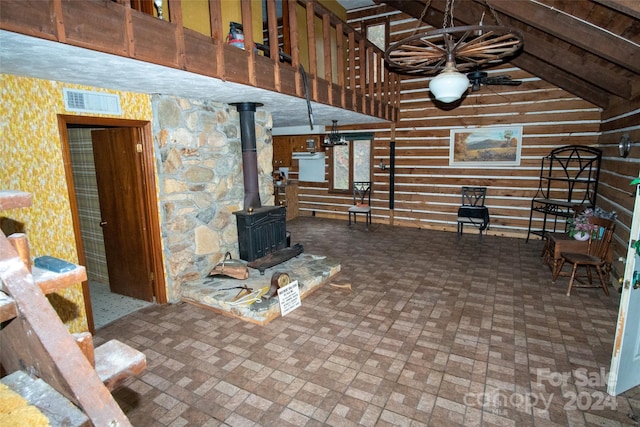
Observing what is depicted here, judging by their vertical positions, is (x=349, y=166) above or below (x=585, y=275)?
above

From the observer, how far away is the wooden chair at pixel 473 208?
6.70m

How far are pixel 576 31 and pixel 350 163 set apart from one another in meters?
5.41

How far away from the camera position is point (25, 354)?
0.78 m

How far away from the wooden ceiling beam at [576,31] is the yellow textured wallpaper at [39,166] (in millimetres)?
4150

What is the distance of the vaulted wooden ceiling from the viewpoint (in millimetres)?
2977

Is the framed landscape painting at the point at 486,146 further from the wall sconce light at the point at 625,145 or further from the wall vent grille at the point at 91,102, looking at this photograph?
the wall vent grille at the point at 91,102

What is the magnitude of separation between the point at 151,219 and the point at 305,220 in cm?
514

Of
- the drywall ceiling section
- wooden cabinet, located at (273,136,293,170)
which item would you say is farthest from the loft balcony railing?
wooden cabinet, located at (273,136,293,170)

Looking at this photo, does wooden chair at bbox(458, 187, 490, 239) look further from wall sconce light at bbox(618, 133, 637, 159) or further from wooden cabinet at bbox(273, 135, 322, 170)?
wooden cabinet at bbox(273, 135, 322, 170)

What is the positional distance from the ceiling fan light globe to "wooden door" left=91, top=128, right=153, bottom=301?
10.1 ft

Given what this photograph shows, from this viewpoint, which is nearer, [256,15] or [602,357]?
[602,357]

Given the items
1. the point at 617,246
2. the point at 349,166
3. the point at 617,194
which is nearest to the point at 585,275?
the point at 617,246

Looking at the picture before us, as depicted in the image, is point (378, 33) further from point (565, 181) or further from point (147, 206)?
point (147, 206)

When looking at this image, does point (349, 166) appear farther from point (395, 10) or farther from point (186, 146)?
point (186, 146)
